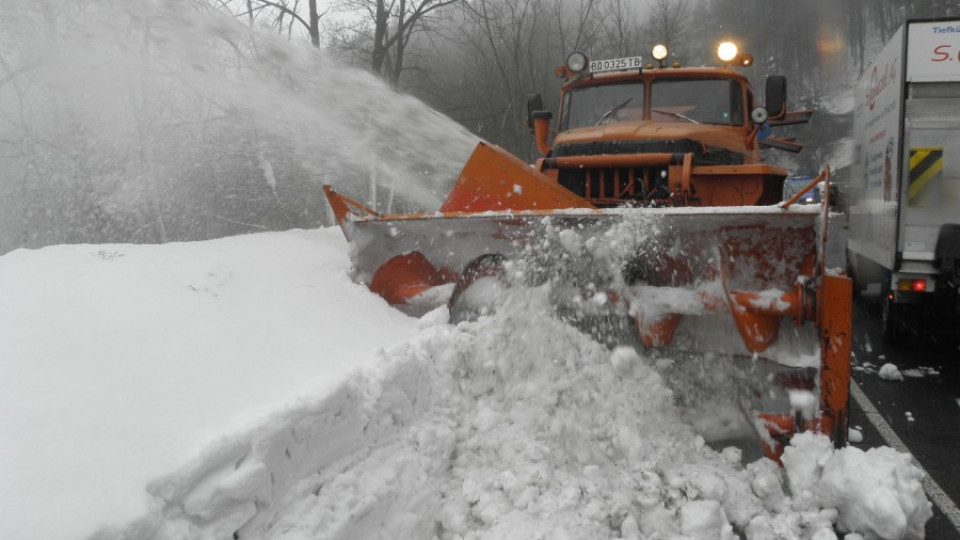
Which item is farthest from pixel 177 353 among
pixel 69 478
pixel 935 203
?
pixel 935 203

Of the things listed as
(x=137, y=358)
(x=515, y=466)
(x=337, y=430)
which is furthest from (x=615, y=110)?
(x=137, y=358)

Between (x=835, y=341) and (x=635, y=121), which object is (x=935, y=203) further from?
(x=835, y=341)

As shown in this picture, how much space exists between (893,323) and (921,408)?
1.77 metres

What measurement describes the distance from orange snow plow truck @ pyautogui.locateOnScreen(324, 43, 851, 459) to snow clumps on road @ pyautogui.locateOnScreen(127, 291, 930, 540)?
0.24 meters

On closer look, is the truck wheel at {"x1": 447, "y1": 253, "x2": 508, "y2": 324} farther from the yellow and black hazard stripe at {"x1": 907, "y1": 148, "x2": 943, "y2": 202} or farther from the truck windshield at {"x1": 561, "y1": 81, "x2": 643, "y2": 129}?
the yellow and black hazard stripe at {"x1": 907, "y1": 148, "x2": 943, "y2": 202}

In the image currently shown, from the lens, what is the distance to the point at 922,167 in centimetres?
557

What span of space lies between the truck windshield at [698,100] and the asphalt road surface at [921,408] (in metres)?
2.57

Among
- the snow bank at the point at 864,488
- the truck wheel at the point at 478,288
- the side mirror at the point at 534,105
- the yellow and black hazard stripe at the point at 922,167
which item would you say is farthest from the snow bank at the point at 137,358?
the yellow and black hazard stripe at the point at 922,167

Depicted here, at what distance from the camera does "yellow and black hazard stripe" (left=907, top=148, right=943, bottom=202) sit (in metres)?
5.48

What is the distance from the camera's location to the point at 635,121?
5629 mm

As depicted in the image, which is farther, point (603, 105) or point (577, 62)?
point (603, 105)

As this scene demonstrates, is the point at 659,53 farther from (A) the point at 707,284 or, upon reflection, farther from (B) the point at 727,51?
(A) the point at 707,284

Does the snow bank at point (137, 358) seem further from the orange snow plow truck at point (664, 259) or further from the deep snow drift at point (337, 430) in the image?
the orange snow plow truck at point (664, 259)

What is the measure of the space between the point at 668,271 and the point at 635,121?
2.33 metres
